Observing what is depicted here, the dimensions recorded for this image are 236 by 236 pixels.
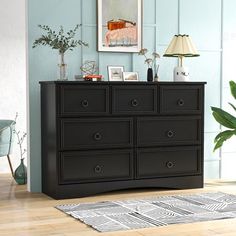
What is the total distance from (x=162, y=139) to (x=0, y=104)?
7.32 ft

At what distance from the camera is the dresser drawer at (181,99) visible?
482 centimetres

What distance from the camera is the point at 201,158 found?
5.01 meters

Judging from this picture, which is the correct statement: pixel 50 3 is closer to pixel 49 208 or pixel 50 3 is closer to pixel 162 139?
pixel 162 139

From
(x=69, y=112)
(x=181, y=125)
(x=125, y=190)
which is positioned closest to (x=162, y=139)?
(x=181, y=125)

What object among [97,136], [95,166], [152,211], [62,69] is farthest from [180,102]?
[152,211]

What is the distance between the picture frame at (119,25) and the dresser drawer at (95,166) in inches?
40.8

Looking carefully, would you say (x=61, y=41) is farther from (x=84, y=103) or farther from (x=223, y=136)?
(x=223, y=136)

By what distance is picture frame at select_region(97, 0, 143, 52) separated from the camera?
5086 mm

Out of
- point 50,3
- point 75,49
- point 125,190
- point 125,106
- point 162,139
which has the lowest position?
point 125,190

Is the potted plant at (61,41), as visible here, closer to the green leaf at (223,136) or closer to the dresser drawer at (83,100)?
the dresser drawer at (83,100)

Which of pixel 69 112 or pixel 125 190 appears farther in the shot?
pixel 125 190

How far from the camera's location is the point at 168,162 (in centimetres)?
488

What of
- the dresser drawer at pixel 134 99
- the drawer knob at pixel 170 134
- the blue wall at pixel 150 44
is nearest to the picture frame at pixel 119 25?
the blue wall at pixel 150 44

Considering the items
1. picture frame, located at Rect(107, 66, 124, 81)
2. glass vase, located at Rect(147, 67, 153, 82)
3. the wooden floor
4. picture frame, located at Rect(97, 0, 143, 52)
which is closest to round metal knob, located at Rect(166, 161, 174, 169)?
the wooden floor
